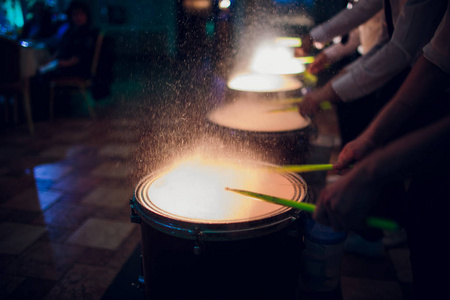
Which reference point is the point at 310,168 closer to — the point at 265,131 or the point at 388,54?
the point at 265,131

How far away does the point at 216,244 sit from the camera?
112 cm

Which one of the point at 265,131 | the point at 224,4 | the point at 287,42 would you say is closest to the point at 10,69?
the point at 224,4

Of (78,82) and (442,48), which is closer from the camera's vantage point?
(442,48)

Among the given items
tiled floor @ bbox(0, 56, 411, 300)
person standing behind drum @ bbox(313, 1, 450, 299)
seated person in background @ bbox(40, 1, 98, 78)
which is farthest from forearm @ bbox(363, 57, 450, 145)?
seated person in background @ bbox(40, 1, 98, 78)

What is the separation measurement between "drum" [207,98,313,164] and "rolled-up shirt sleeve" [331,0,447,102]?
13.9 inches

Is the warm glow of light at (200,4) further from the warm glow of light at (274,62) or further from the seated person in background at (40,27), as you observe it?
the seated person in background at (40,27)

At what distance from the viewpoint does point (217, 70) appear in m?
3.21

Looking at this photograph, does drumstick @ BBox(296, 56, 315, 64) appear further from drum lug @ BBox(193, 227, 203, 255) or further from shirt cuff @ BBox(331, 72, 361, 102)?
drum lug @ BBox(193, 227, 203, 255)

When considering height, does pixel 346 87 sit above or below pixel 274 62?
below

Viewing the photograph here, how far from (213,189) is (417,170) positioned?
824mm

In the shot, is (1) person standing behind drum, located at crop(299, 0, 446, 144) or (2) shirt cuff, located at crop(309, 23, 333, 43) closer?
(1) person standing behind drum, located at crop(299, 0, 446, 144)

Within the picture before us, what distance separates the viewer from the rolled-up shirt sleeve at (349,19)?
2.23m

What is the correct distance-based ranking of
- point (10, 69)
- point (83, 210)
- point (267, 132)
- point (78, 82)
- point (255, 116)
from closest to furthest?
point (267, 132) → point (255, 116) → point (83, 210) → point (10, 69) → point (78, 82)

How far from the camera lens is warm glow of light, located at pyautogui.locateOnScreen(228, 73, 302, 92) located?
99.8 inches
